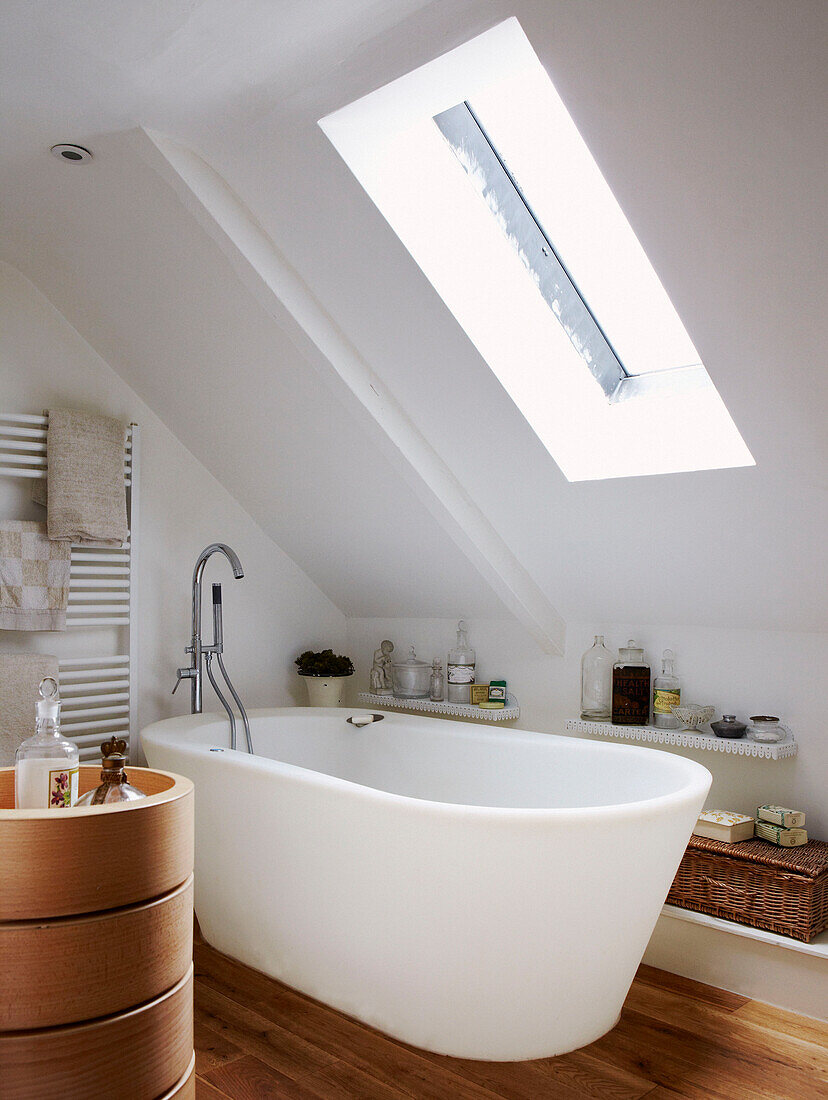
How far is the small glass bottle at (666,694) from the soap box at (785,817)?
391 millimetres

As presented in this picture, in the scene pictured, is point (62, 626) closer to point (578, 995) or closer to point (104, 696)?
point (104, 696)

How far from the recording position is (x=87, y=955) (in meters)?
1.23

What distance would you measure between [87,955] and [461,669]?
2.17 meters

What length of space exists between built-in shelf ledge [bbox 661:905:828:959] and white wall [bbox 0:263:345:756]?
5.88 feet

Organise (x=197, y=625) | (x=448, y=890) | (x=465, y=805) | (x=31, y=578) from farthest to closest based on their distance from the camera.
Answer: (x=197, y=625) < (x=31, y=578) < (x=465, y=805) < (x=448, y=890)

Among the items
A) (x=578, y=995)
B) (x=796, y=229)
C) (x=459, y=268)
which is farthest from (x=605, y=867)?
(x=459, y=268)

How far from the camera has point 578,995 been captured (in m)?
1.94

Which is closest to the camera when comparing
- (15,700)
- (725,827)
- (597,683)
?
(725,827)

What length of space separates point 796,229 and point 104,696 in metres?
2.44

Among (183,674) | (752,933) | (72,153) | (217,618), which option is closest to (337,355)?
(72,153)

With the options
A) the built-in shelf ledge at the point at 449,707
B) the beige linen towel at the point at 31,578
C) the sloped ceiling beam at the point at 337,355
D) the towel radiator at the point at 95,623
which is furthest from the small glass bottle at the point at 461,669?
the beige linen towel at the point at 31,578

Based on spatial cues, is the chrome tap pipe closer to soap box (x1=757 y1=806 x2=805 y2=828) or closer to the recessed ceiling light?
the recessed ceiling light

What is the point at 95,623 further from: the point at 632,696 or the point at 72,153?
the point at 632,696

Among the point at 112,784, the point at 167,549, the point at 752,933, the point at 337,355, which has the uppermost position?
the point at 337,355
